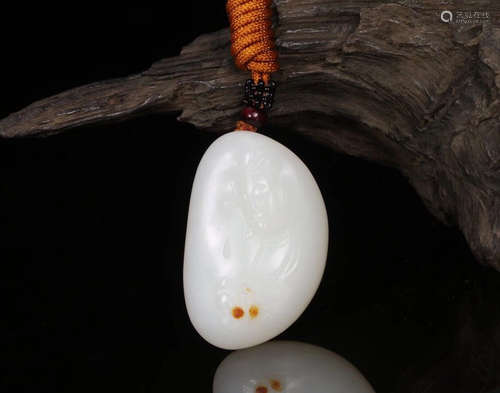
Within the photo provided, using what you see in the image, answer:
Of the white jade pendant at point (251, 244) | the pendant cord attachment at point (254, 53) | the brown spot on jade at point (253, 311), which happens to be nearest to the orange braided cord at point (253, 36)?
the pendant cord attachment at point (254, 53)

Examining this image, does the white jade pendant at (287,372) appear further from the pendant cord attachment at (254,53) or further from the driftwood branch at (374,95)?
the pendant cord attachment at (254,53)

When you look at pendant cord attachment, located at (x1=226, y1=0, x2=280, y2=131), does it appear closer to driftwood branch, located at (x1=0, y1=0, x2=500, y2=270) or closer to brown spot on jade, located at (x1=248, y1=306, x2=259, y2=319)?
driftwood branch, located at (x1=0, y1=0, x2=500, y2=270)

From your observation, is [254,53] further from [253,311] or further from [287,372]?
Answer: [287,372]

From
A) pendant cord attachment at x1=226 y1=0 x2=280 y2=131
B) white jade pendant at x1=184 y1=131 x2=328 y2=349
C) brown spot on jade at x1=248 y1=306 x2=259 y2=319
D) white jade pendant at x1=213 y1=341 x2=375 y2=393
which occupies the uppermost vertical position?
pendant cord attachment at x1=226 y1=0 x2=280 y2=131

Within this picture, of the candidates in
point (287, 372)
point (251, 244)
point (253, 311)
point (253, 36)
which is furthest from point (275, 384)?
point (253, 36)

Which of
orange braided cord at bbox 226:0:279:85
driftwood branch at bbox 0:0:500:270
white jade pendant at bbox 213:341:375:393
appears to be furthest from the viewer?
orange braided cord at bbox 226:0:279:85

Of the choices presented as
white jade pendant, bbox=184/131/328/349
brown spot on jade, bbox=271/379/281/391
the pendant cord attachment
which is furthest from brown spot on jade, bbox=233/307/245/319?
the pendant cord attachment

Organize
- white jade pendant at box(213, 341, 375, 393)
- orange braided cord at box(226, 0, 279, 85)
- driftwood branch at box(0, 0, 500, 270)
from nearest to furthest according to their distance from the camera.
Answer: white jade pendant at box(213, 341, 375, 393) < driftwood branch at box(0, 0, 500, 270) < orange braided cord at box(226, 0, 279, 85)

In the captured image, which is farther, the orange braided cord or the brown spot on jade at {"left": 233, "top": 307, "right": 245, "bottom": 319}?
the orange braided cord
